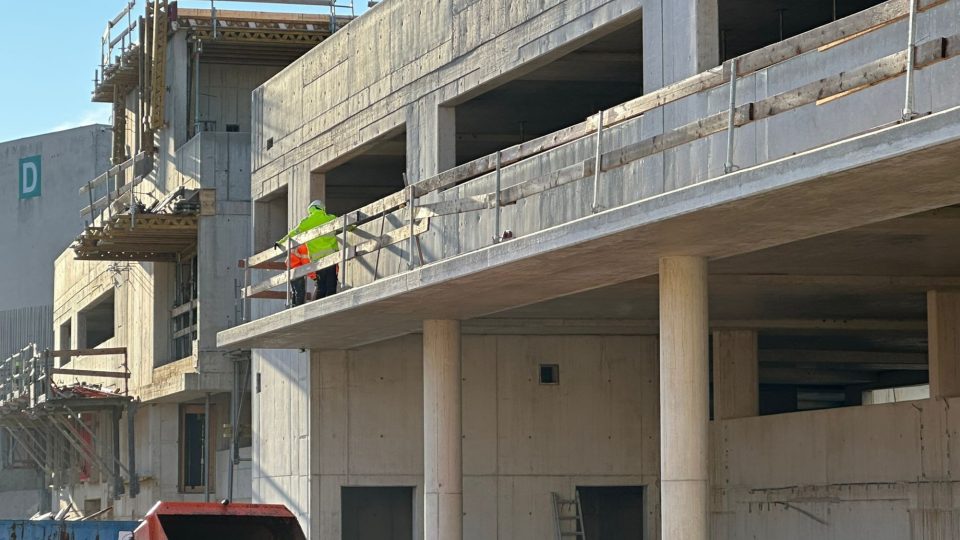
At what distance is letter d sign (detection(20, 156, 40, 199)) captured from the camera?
6544 centimetres

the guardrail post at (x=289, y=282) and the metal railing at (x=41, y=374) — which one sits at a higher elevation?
the guardrail post at (x=289, y=282)

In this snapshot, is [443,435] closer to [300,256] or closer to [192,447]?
[300,256]

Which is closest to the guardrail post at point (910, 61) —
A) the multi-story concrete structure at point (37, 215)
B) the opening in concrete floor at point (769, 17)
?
the opening in concrete floor at point (769, 17)

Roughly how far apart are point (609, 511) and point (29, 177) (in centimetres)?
4200

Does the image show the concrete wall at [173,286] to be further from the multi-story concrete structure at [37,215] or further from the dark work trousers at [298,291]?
the multi-story concrete structure at [37,215]

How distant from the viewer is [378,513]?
29219 millimetres

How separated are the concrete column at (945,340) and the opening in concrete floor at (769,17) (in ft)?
13.2

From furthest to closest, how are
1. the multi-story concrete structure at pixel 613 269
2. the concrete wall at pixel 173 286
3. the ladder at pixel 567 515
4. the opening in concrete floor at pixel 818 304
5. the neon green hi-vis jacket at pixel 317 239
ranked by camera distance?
the concrete wall at pixel 173 286 < the ladder at pixel 567 515 < the neon green hi-vis jacket at pixel 317 239 < the opening in concrete floor at pixel 818 304 < the multi-story concrete structure at pixel 613 269

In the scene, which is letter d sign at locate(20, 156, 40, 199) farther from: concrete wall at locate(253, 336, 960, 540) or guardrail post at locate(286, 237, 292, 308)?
guardrail post at locate(286, 237, 292, 308)

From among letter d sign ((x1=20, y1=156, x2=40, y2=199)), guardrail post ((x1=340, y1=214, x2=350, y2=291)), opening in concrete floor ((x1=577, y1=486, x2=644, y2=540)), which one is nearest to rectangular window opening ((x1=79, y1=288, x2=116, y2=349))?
letter d sign ((x1=20, y1=156, x2=40, y2=199))

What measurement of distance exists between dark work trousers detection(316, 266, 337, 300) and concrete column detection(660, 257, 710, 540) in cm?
779

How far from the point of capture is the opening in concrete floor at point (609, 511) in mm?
29578

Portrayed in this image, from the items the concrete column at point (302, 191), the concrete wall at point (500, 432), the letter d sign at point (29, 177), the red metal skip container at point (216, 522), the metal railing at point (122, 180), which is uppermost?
the letter d sign at point (29, 177)

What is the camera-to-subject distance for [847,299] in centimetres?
2422
